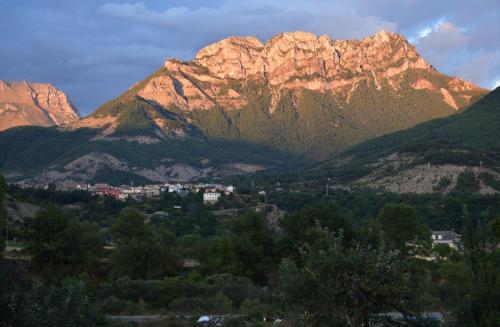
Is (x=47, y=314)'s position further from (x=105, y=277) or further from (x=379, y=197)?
(x=379, y=197)

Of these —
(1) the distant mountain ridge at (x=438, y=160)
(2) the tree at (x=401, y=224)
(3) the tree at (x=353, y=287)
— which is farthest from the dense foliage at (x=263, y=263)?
(1) the distant mountain ridge at (x=438, y=160)

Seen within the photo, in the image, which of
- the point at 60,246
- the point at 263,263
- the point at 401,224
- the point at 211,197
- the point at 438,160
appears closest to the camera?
the point at 60,246

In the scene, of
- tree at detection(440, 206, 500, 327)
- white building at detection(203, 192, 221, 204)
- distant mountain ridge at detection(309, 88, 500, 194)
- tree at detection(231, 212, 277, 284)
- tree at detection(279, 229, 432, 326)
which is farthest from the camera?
distant mountain ridge at detection(309, 88, 500, 194)

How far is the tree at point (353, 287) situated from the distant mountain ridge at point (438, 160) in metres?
104

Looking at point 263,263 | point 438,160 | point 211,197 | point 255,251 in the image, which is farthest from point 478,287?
point 438,160

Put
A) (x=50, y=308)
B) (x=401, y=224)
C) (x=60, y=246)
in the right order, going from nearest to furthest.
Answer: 1. (x=50, y=308)
2. (x=60, y=246)
3. (x=401, y=224)

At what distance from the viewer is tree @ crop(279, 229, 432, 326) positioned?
1612 centimetres

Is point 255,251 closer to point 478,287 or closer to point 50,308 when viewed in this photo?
point 478,287

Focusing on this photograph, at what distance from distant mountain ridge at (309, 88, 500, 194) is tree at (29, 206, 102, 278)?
266ft

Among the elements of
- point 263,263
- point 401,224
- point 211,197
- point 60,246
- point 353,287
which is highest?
point 353,287

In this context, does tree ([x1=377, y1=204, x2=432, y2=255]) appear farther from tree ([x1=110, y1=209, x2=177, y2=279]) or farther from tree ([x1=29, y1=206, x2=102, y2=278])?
tree ([x1=29, y1=206, x2=102, y2=278])

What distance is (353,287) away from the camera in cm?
1602

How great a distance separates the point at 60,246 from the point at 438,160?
3835 inches

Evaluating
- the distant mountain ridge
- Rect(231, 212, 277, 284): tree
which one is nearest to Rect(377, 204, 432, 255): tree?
Rect(231, 212, 277, 284): tree
